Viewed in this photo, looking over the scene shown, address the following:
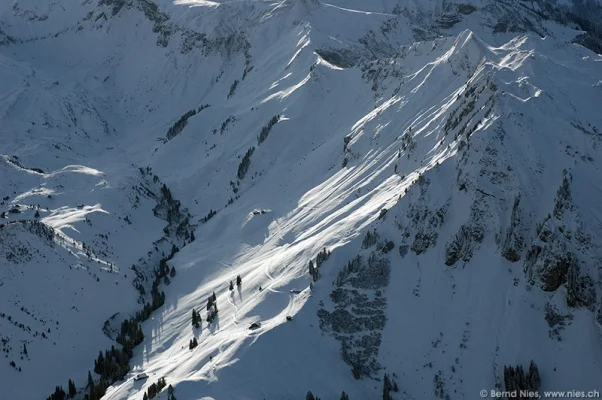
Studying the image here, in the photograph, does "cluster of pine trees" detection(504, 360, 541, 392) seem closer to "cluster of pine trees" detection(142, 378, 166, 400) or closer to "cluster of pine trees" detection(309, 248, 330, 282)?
"cluster of pine trees" detection(309, 248, 330, 282)

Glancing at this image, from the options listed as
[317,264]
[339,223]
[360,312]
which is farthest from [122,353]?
[360,312]

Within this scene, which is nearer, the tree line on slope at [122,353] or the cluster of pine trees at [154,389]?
the cluster of pine trees at [154,389]

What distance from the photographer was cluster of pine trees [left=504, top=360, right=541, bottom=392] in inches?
1935

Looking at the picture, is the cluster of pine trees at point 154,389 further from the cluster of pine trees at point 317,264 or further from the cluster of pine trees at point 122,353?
the cluster of pine trees at point 317,264

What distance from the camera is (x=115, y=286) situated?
3440 inches

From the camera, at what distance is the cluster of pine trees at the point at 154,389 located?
5329 cm

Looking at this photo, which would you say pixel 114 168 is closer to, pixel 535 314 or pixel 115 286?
pixel 115 286

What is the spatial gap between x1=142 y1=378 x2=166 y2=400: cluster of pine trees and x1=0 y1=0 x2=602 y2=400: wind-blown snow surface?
169cm

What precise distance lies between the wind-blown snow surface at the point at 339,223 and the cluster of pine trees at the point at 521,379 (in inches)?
35.1

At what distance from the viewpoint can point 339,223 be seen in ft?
243

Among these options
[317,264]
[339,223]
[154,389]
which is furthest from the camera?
[339,223]

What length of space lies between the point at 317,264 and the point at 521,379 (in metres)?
22.7

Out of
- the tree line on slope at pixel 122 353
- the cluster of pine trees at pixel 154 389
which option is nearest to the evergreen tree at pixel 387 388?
the tree line on slope at pixel 122 353

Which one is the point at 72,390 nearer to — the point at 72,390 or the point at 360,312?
the point at 72,390
